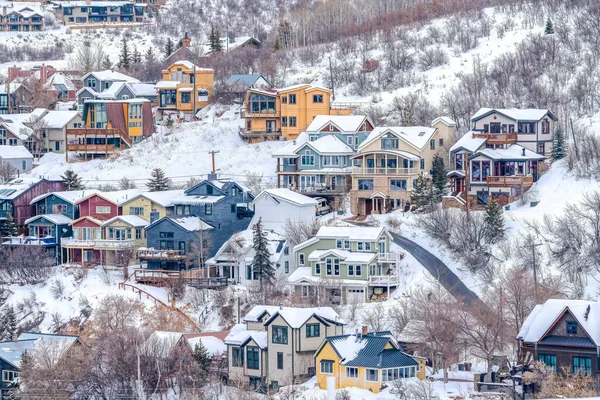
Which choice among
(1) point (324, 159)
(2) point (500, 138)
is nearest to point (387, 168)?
(1) point (324, 159)

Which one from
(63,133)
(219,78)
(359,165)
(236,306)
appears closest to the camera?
(236,306)

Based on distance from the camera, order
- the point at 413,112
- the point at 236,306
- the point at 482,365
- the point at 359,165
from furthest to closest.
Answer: the point at 413,112 < the point at 359,165 < the point at 236,306 < the point at 482,365

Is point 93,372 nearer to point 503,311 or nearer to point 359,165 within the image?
point 503,311

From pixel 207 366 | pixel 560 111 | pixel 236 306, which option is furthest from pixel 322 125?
pixel 207 366

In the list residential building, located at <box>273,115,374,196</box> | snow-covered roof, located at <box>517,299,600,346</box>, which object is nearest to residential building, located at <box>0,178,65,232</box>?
residential building, located at <box>273,115,374,196</box>

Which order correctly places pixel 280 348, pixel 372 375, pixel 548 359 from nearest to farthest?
pixel 548 359, pixel 372 375, pixel 280 348

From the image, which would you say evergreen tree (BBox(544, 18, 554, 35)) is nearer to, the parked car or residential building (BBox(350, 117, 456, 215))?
residential building (BBox(350, 117, 456, 215))

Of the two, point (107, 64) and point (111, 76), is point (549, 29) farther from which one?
point (107, 64)
